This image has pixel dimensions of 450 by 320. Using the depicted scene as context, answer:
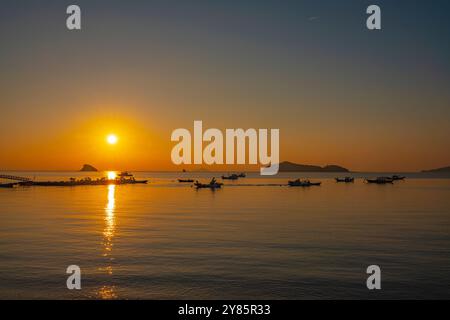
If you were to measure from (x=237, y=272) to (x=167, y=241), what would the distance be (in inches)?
436

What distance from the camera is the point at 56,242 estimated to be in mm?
31484

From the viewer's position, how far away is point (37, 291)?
62.3ft

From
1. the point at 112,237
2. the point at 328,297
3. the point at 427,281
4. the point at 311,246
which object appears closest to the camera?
the point at 328,297

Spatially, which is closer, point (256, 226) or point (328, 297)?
point (328, 297)

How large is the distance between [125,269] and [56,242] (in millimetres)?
10917

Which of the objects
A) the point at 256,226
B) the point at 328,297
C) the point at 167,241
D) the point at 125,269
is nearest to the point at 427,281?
the point at 328,297
